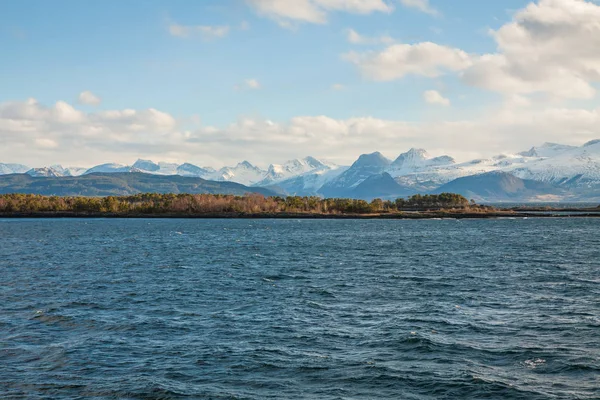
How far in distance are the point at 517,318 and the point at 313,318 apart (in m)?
16.2

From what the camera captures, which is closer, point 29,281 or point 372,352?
point 372,352

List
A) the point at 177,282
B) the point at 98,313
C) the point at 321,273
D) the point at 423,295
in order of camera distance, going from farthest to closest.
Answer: the point at 321,273 < the point at 177,282 < the point at 423,295 < the point at 98,313

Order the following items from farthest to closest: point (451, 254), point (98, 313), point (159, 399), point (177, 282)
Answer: point (451, 254) → point (177, 282) → point (98, 313) → point (159, 399)

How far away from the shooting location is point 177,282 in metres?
70.4

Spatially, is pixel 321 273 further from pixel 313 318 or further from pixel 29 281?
pixel 29 281

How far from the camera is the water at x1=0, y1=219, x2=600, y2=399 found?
104ft

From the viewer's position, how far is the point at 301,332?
43.2 metres

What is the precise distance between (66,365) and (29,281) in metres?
39.8

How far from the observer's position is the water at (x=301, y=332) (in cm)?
3178

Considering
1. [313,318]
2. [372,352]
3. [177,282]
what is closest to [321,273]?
[177,282]

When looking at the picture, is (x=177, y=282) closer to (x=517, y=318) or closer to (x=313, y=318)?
(x=313, y=318)

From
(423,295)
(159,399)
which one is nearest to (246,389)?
(159,399)

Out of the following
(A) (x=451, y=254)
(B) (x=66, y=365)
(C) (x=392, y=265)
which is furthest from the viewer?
(A) (x=451, y=254)

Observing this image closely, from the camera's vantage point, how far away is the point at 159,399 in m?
30.0
